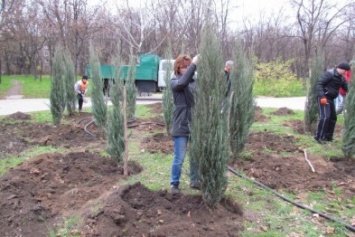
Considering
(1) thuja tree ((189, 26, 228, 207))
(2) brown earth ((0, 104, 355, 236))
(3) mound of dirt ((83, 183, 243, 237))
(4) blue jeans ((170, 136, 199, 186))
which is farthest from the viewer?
(4) blue jeans ((170, 136, 199, 186))

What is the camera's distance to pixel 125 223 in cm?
348

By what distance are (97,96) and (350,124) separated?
5.92 meters

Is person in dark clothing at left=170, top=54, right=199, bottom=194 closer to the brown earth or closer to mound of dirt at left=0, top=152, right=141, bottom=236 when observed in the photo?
the brown earth

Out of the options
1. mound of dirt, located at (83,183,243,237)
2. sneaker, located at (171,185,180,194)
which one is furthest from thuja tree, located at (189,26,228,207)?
sneaker, located at (171,185,180,194)

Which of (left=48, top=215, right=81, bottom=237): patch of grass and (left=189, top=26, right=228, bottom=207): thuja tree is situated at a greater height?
(left=189, top=26, right=228, bottom=207): thuja tree

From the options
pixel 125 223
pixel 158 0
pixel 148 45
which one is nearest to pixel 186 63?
pixel 125 223

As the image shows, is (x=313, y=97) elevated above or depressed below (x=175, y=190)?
above

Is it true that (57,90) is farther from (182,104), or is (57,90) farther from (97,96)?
(182,104)

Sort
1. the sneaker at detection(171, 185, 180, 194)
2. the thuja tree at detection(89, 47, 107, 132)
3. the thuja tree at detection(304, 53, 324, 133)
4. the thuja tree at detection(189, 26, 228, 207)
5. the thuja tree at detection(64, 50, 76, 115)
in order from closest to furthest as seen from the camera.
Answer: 1. the thuja tree at detection(189, 26, 228, 207)
2. the sneaker at detection(171, 185, 180, 194)
3. the thuja tree at detection(304, 53, 324, 133)
4. the thuja tree at detection(89, 47, 107, 132)
5. the thuja tree at detection(64, 50, 76, 115)

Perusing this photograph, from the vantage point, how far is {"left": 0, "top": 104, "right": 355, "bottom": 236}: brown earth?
349 centimetres

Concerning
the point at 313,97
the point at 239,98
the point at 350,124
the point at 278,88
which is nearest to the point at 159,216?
the point at 239,98

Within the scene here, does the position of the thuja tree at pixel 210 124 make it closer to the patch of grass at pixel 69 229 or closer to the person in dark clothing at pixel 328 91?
the patch of grass at pixel 69 229

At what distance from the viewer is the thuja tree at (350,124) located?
5.88 m

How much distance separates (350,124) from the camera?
19.5 feet
